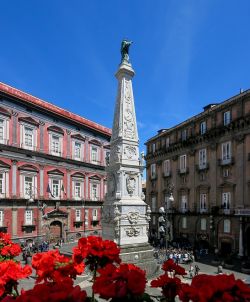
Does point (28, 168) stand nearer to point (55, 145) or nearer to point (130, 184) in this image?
point (55, 145)

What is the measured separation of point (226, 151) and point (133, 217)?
18151mm

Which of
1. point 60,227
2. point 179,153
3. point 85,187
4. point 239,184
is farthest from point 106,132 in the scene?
point 239,184

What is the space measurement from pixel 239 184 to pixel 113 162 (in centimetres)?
1676

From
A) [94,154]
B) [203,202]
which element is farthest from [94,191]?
[203,202]

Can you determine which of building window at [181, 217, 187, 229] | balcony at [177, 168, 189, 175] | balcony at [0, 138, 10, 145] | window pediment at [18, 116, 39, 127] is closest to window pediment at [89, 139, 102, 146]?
window pediment at [18, 116, 39, 127]

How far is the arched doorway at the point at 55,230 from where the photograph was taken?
37434 mm

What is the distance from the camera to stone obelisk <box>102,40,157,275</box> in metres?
19.3

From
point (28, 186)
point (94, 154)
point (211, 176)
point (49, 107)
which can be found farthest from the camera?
point (94, 154)

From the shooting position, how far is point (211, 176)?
1395 inches

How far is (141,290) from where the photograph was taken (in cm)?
273

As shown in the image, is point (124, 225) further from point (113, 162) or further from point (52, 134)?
point (52, 134)

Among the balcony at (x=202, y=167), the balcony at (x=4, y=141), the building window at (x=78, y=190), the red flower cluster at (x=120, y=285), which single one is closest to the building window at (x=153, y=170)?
the balcony at (x=202, y=167)

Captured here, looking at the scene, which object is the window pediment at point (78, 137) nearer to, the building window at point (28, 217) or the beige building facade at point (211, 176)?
the beige building facade at point (211, 176)

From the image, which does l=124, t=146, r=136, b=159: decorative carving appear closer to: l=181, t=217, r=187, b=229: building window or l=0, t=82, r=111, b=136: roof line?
l=0, t=82, r=111, b=136: roof line
